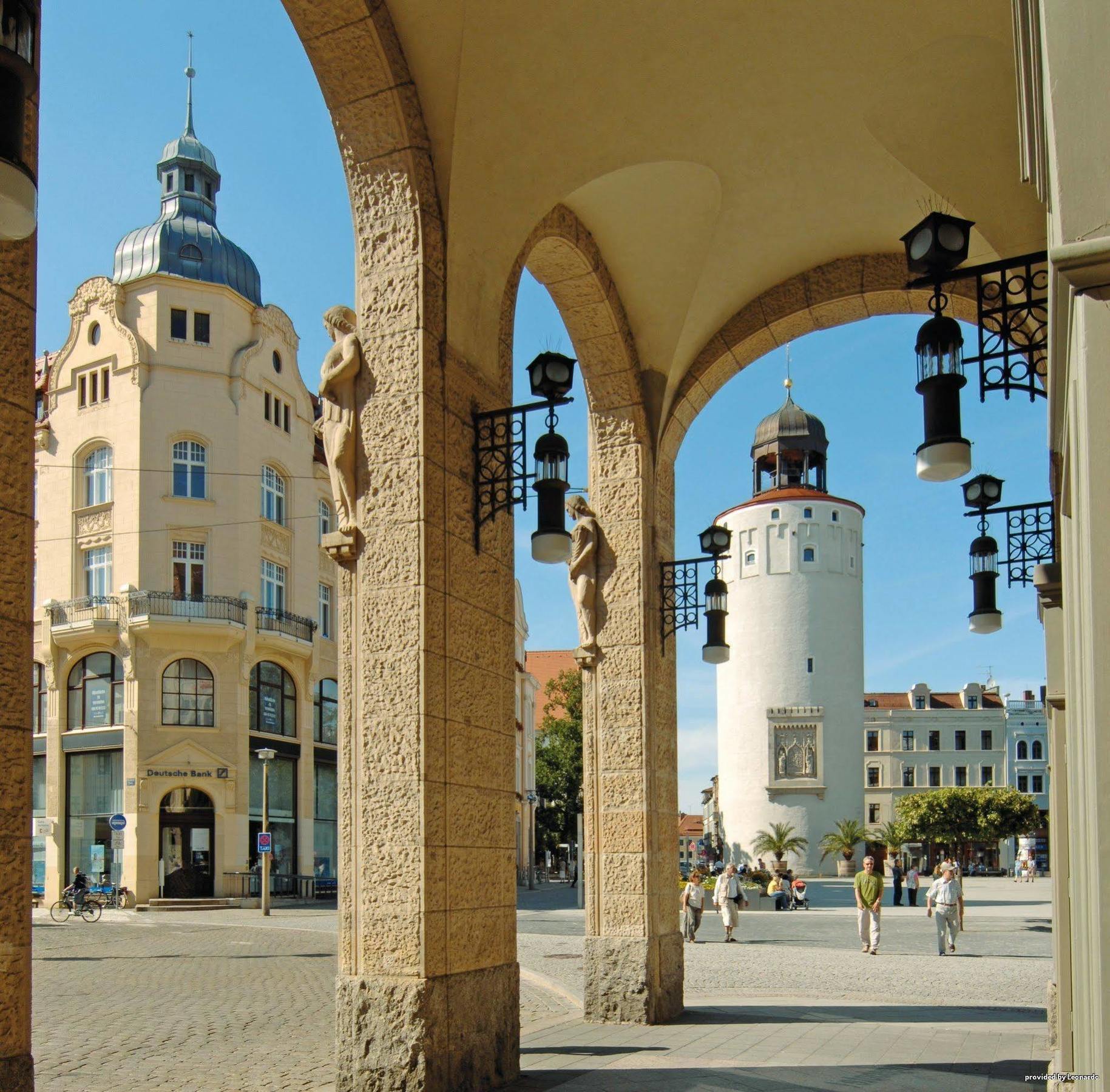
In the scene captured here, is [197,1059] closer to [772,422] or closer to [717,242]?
[717,242]

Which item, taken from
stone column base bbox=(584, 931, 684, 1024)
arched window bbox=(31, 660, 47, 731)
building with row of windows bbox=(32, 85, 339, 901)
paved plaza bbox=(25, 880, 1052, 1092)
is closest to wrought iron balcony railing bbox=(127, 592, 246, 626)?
building with row of windows bbox=(32, 85, 339, 901)

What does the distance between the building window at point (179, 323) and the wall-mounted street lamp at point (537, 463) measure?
32.5 metres

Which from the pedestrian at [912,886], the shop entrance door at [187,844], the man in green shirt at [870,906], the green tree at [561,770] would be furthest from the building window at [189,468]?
the green tree at [561,770]

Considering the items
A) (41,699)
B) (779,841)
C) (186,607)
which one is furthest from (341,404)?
(779,841)

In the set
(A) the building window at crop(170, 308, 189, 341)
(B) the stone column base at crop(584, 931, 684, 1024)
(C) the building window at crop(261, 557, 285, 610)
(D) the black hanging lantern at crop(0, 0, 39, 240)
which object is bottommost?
(B) the stone column base at crop(584, 931, 684, 1024)

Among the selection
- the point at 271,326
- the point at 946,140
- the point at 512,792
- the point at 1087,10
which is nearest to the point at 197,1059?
the point at 512,792

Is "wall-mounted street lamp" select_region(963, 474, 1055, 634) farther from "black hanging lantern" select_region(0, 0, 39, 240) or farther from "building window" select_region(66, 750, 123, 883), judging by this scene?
"building window" select_region(66, 750, 123, 883)

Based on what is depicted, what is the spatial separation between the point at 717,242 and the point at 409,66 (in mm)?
4257

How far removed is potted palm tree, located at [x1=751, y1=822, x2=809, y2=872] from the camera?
210 ft

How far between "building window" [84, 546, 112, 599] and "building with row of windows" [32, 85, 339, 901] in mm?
68

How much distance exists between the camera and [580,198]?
35.4 ft

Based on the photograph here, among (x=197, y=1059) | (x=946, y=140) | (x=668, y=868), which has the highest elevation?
(x=946, y=140)

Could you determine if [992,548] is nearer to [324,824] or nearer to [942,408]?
[942,408]

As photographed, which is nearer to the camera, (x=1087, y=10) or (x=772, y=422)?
(x=1087, y=10)
